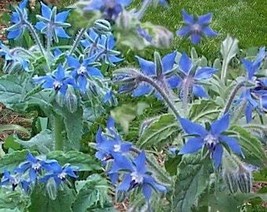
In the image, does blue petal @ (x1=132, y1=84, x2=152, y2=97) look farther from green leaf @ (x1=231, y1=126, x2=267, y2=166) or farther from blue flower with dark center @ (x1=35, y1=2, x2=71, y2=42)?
blue flower with dark center @ (x1=35, y1=2, x2=71, y2=42)

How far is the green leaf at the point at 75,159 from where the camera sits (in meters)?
1.88

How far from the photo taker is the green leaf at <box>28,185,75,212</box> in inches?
73.0

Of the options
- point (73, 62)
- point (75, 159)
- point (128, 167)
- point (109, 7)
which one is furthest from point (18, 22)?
point (109, 7)

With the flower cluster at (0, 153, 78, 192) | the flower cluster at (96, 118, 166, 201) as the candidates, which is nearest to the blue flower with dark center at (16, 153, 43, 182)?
the flower cluster at (0, 153, 78, 192)

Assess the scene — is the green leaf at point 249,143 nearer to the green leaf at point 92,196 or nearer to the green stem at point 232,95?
the green stem at point 232,95

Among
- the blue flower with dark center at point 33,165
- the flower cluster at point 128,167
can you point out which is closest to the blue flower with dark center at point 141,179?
the flower cluster at point 128,167

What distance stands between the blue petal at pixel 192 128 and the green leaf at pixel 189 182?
0.18 feet

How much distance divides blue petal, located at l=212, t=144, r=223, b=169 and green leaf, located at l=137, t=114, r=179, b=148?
0.09m

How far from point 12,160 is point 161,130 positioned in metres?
0.69

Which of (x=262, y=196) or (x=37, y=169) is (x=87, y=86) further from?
(x=262, y=196)

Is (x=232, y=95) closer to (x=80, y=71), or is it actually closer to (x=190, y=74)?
(x=190, y=74)

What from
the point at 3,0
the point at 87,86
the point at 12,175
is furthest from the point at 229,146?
the point at 3,0

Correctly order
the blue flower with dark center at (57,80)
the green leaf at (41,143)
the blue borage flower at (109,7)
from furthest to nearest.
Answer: the green leaf at (41,143), the blue flower with dark center at (57,80), the blue borage flower at (109,7)

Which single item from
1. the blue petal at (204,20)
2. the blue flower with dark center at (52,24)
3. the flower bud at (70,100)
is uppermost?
the blue petal at (204,20)
